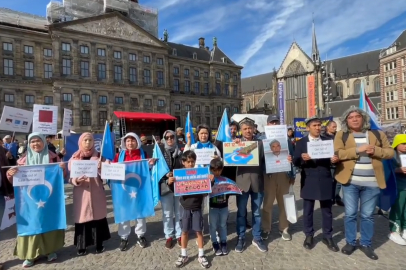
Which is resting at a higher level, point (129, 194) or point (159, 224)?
point (129, 194)

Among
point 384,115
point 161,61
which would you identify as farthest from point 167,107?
point 384,115

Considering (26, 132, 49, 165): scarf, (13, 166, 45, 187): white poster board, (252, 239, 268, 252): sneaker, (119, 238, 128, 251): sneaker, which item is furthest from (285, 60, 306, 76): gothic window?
(13, 166, 45, 187): white poster board

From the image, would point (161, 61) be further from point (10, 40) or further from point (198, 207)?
point (198, 207)

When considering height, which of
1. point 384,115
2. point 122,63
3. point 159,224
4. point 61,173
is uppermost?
point 122,63

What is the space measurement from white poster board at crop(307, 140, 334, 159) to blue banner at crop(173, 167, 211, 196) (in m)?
1.86

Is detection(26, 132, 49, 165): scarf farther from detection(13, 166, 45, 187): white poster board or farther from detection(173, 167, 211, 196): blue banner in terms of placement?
detection(173, 167, 211, 196): blue banner

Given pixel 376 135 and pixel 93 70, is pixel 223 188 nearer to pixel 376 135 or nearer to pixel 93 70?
pixel 376 135

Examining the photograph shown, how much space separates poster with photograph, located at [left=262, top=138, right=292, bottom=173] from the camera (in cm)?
499

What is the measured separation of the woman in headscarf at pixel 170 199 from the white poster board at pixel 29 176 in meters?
2.07

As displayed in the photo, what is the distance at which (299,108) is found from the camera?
218 feet

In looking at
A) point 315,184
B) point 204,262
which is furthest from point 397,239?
point 204,262

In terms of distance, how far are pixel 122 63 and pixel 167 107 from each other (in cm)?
A: 1017

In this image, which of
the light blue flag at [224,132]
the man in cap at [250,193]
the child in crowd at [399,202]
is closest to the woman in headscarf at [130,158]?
the man in cap at [250,193]

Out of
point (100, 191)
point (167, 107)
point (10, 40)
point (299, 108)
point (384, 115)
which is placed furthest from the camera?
point (299, 108)
